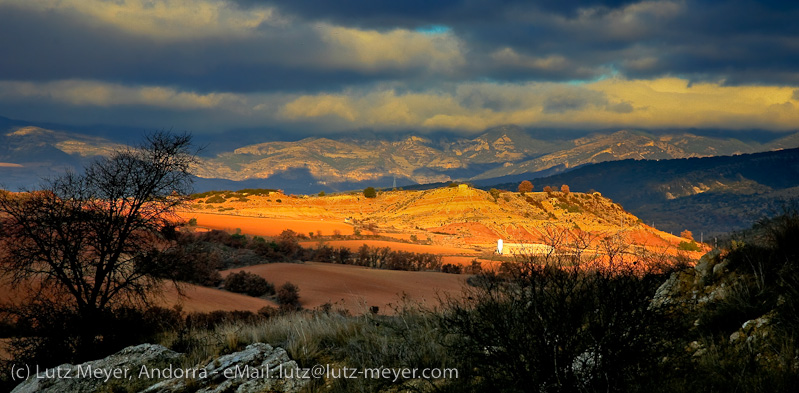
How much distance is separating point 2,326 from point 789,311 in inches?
708

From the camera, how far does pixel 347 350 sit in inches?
336

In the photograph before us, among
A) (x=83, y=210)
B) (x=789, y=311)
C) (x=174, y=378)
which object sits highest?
(x=83, y=210)

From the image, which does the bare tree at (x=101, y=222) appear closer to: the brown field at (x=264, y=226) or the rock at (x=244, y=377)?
the rock at (x=244, y=377)

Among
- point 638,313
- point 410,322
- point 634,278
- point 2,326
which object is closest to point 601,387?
point 638,313

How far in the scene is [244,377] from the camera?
7.92 m

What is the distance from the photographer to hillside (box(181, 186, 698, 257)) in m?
63.9

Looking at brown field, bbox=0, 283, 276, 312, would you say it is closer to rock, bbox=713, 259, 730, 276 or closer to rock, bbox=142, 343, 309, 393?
rock, bbox=142, 343, 309, 393

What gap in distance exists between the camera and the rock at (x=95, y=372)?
8703 millimetres

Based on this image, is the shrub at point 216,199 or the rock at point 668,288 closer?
the rock at point 668,288

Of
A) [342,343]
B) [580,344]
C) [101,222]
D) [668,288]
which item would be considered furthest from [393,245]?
[580,344]

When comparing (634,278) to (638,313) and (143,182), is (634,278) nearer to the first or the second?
(638,313)

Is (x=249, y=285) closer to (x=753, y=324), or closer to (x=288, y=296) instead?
(x=288, y=296)

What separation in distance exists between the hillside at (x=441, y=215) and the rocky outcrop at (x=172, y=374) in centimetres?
4207

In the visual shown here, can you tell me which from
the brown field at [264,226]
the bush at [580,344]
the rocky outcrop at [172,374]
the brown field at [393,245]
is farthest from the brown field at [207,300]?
the brown field at [264,226]
